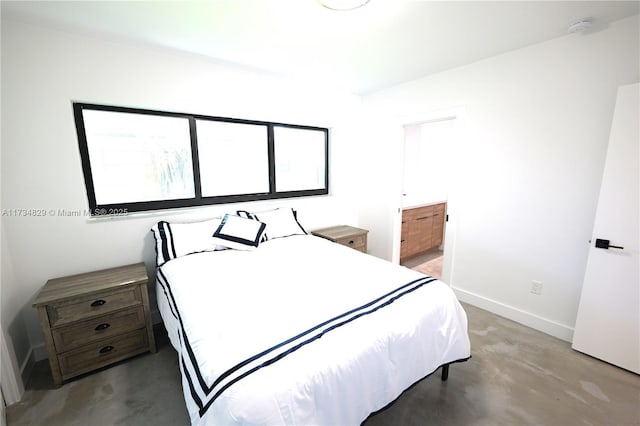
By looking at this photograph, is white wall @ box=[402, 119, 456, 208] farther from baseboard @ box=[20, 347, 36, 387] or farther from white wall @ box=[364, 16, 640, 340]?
baseboard @ box=[20, 347, 36, 387]

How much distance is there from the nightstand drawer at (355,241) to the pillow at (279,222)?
57cm

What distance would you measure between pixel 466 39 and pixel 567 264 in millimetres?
1980

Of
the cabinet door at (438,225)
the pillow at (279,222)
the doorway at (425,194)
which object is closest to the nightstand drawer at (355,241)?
the pillow at (279,222)

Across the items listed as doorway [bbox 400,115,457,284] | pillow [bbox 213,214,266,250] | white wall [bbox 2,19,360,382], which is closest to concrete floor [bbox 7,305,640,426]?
white wall [bbox 2,19,360,382]

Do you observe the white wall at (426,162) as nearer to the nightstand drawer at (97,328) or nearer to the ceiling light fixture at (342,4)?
the ceiling light fixture at (342,4)

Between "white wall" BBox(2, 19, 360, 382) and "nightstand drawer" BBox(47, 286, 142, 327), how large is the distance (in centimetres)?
35

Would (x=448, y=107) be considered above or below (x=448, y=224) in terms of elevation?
above

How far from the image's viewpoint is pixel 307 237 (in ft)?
9.11

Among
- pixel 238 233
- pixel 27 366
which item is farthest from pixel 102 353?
pixel 238 233

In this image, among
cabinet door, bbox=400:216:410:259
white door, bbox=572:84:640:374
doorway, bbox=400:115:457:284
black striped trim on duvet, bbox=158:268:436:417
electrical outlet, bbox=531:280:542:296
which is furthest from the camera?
doorway, bbox=400:115:457:284

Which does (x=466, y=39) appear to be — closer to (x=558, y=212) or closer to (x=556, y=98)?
(x=556, y=98)

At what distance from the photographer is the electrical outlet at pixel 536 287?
7.56 feet

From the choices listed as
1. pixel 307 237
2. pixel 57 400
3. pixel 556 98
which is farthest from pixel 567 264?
pixel 57 400

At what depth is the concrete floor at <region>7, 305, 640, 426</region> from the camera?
1.50m
